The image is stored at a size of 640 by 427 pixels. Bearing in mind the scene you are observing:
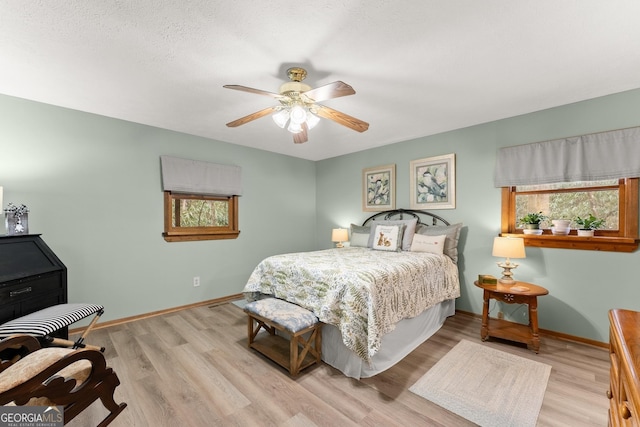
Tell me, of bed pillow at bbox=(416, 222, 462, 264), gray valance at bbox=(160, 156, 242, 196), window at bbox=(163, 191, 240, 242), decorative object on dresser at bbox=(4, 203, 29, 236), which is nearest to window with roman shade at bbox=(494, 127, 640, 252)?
bed pillow at bbox=(416, 222, 462, 264)

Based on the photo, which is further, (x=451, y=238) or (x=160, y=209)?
(x=160, y=209)

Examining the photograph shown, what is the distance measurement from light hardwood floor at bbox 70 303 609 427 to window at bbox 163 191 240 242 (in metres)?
1.34

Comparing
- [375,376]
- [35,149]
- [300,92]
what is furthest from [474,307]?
[35,149]

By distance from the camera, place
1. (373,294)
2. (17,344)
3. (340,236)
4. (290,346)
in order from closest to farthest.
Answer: (17,344) → (373,294) → (290,346) → (340,236)

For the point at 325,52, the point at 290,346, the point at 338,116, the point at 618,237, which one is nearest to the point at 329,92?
the point at 325,52

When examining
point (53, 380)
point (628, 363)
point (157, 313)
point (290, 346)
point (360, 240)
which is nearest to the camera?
point (628, 363)

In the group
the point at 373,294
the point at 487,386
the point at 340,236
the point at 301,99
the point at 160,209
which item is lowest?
the point at 487,386

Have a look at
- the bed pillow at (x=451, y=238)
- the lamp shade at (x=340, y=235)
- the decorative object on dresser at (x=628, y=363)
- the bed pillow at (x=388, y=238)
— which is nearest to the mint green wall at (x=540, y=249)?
the bed pillow at (x=451, y=238)

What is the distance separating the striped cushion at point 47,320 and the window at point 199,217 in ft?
4.67

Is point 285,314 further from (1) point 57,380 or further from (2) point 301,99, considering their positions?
(2) point 301,99

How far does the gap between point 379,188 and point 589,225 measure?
2511 mm

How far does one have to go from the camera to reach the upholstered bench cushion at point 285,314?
2.16m

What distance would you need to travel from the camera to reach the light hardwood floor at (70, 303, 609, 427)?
5.70 ft

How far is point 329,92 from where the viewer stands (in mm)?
1985
